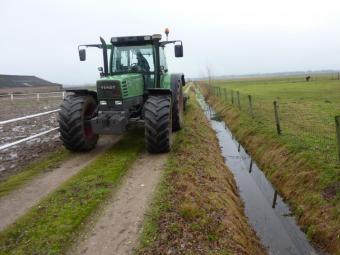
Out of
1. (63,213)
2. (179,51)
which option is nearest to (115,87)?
(179,51)

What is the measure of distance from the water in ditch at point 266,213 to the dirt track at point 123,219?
7.06 feet

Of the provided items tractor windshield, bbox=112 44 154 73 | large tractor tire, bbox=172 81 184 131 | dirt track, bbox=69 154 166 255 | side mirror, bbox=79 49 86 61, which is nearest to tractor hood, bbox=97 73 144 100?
tractor windshield, bbox=112 44 154 73

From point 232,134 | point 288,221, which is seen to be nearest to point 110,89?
point 288,221

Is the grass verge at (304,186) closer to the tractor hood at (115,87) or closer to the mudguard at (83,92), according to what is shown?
the tractor hood at (115,87)

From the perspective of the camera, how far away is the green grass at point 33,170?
8469mm

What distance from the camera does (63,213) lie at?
6637 millimetres

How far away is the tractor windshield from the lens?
12469mm

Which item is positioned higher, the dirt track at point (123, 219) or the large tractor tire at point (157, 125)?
the large tractor tire at point (157, 125)

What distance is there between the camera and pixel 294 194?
337 inches

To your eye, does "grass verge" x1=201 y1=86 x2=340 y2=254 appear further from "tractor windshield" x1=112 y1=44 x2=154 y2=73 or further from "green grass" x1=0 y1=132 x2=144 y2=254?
"tractor windshield" x1=112 y1=44 x2=154 y2=73

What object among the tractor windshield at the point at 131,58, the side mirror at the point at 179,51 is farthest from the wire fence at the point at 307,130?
the tractor windshield at the point at 131,58

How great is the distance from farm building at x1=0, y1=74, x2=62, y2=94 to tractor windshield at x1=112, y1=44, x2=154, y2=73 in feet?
171

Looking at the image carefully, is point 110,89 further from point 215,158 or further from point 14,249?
point 14,249

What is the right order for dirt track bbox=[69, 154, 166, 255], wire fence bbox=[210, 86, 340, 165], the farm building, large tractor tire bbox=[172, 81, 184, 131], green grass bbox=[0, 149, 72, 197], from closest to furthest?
1. dirt track bbox=[69, 154, 166, 255]
2. green grass bbox=[0, 149, 72, 197]
3. wire fence bbox=[210, 86, 340, 165]
4. large tractor tire bbox=[172, 81, 184, 131]
5. the farm building
